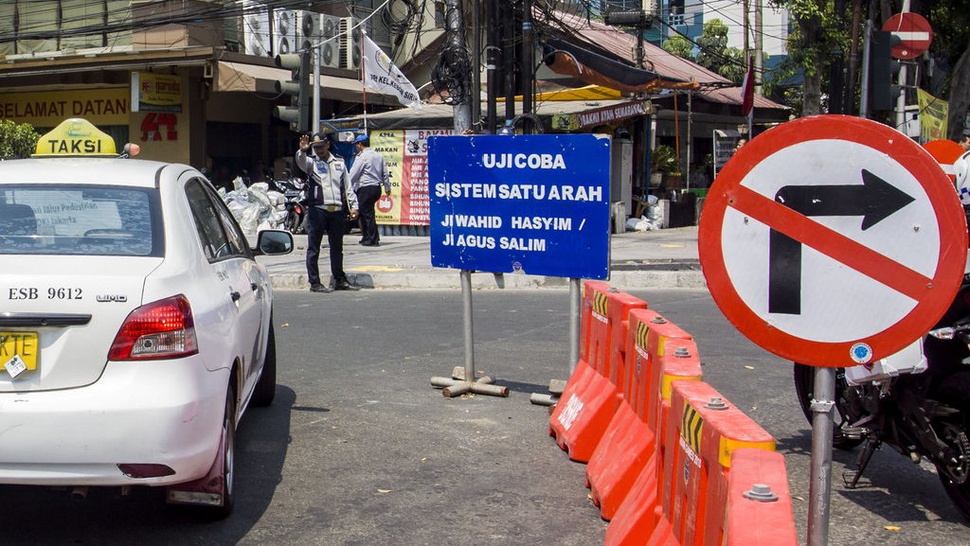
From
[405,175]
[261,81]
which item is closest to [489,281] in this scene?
[405,175]

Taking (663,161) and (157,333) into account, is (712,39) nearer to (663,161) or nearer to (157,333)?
(663,161)

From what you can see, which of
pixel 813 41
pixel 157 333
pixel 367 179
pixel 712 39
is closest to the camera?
pixel 157 333

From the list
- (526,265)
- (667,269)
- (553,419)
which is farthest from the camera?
(667,269)

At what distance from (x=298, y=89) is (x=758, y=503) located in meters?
14.2

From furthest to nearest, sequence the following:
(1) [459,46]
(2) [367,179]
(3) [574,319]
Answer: (2) [367,179]
(1) [459,46]
(3) [574,319]

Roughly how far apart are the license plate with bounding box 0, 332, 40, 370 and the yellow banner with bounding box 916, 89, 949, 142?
667 inches

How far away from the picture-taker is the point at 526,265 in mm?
7168

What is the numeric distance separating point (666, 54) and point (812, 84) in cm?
1611

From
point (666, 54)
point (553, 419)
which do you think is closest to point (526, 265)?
point (553, 419)

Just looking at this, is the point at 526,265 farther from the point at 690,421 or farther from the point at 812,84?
the point at 812,84

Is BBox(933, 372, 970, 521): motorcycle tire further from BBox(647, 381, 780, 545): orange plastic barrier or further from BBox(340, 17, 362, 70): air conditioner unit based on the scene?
BBox(340, 17, 362, 70): air conditioner unit

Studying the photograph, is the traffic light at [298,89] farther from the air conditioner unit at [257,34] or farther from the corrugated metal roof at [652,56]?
the corrugated metal roof at [652,56]

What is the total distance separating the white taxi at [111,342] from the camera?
13.4ft

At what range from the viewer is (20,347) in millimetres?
4113
